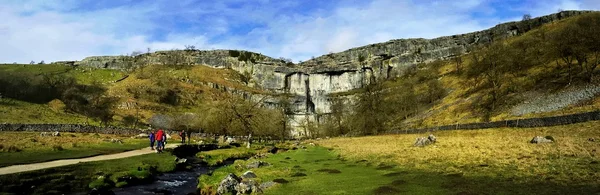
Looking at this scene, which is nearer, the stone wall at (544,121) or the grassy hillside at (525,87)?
the stone wall at (544,121)

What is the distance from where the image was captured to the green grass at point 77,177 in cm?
2336

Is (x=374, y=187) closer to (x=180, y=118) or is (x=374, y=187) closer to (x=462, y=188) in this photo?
(x=462, y=188)

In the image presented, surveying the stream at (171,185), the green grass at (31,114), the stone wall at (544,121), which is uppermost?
the green grass at (31,114)

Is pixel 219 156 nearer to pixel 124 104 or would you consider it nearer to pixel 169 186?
pixel 169 186

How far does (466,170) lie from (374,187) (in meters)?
6.50

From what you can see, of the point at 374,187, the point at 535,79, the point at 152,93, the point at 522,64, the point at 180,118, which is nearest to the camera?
the point at 374,187

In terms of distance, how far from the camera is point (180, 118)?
127m

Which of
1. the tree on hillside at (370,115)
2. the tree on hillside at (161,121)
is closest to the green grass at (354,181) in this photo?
the tree on hillside at (370,115)

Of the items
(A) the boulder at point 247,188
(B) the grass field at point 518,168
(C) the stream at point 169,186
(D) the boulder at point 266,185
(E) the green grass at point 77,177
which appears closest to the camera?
(B) the grass field at point 518,168

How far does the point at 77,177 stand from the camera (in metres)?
27.3

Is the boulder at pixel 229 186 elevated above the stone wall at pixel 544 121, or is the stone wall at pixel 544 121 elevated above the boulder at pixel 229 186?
the stone wall at pixel 544 121

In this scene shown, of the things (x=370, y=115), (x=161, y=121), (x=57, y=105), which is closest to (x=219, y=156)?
(x=370, y=115)

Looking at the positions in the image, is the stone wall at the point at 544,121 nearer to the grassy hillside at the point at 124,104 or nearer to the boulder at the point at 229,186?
the grassy hillside at the point at 124,104

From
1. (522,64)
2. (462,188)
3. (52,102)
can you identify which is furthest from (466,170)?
(52,102)
